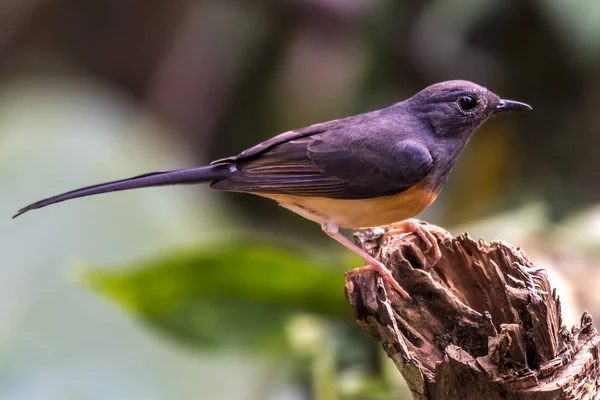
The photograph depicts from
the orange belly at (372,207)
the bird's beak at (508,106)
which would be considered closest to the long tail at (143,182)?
the orange belly at (372,207)

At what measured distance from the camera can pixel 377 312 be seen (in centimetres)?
210

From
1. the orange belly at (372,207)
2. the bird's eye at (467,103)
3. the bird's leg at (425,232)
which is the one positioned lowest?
the bird's leg at (425,232)

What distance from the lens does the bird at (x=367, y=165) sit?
2896 mm

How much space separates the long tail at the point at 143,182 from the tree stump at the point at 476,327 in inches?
32.0

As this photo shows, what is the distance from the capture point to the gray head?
3066mm

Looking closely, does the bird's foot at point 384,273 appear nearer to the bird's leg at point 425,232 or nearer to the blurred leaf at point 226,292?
the bird's leg at point 425,232

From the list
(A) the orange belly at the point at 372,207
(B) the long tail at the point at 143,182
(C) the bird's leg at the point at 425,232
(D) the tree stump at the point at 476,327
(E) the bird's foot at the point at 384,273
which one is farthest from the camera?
(A) the orange belly at the point at 372,207

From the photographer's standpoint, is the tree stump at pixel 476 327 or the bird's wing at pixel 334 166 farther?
the bird's wing at pixel 334 166

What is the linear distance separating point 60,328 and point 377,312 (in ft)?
9.89

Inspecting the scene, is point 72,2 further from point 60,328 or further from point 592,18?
point 592,18

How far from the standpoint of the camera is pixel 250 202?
841 cm

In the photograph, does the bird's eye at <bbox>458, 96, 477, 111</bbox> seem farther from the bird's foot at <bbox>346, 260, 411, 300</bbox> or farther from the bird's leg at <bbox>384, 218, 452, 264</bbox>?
the bird's foot at <bbox>346, 260, 411, 300</bbox>

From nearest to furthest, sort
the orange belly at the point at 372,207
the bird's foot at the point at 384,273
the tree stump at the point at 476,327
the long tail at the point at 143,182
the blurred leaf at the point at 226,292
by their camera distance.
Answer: the tree stump at the point at 476,327 < the bird's foot at the point at 384,273 < the long tail at the point at 143,182 < the orange belly at the point at 372,207 < the blurred leaf at the point at 226,292

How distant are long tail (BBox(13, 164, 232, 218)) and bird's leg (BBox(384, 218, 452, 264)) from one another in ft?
2.54
